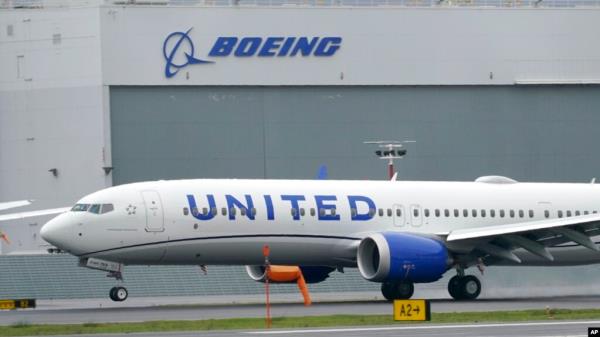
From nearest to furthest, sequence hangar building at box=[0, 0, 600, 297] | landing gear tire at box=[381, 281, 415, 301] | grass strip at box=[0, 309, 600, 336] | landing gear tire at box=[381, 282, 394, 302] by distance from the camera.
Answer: grass strip at box=[0, 309, 600, 336]
landing gear tire at box=[381, 281, 415, 301]
landing gear tire at box=[381, 282, 394, 302]
hangar building at box=[0, 0, 600, 297]

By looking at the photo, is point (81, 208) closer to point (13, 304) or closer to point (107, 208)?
point (107, 208)

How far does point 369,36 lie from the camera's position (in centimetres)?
6400

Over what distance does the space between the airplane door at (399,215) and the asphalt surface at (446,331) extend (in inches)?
523

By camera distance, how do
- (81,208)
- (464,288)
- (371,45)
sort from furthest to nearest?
(371,45) < (464,288) < (81,208)

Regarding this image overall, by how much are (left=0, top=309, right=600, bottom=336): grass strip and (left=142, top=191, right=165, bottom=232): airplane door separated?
7322 mm

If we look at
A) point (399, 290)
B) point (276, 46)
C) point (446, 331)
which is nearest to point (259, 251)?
point (399, 290)

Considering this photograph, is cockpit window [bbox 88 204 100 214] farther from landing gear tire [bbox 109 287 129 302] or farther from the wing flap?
the wing flap

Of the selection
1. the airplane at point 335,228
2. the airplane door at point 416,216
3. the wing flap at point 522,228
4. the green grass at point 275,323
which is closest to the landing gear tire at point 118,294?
the airplane at point 335,228

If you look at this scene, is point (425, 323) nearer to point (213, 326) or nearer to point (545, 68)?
point (213, 326)

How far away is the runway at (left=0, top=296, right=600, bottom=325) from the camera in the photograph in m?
33.8

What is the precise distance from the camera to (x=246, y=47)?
6250 centimetres

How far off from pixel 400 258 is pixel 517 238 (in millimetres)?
4212

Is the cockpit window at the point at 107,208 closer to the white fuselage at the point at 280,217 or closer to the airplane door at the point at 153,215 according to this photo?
the white fuselage at the point at 280,217

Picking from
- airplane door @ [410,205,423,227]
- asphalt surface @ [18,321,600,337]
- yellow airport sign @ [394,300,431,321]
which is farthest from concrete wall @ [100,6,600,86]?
asphalt surface @ [18,321,600,337]
